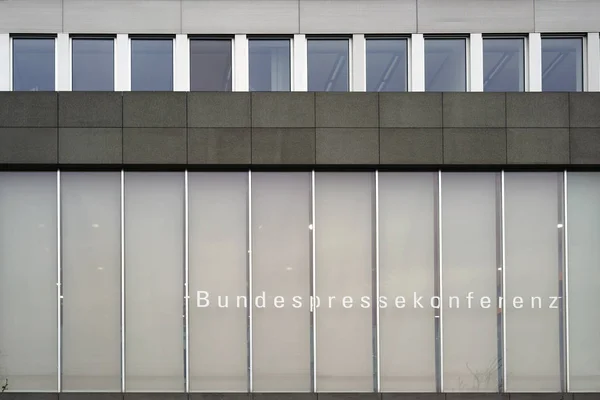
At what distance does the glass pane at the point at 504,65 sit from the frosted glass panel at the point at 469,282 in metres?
2.16

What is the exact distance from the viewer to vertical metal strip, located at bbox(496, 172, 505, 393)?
17.0 meters

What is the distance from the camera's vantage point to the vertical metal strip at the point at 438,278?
16.9 meters

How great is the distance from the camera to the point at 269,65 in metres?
17.3

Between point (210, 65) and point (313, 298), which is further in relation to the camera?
point (210, 65)

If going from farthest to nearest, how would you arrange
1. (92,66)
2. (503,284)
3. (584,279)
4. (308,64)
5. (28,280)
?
(308,64) → (92,66) → (584,279) → (503,284) → (28,280)

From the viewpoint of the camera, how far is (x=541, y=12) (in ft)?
56.5

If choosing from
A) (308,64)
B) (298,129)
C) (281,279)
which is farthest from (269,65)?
(281,279)

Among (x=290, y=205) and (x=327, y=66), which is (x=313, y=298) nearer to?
(x=290, y=205)

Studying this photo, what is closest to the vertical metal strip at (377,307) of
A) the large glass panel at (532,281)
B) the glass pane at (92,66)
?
the large glass panel at (532,281)

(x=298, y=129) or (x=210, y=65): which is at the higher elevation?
(x=210, y=65)

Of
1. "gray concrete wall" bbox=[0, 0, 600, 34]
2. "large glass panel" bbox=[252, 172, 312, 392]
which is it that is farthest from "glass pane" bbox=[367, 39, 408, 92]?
"large glass panel" bbox=[252, 172, 312, 392]

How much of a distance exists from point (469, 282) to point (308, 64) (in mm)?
6138

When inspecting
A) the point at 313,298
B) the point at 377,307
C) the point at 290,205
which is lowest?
the point at 377,307

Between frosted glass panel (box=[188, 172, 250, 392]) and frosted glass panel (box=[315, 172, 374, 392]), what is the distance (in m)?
1.71
